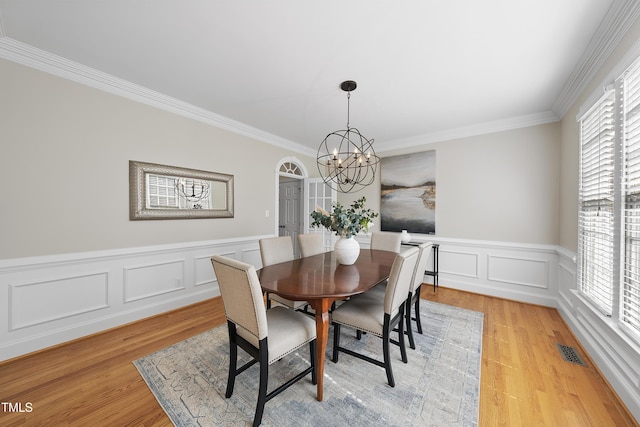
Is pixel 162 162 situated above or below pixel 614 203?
above

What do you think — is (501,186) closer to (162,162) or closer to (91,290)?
(162,162)

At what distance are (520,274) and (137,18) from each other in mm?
4931

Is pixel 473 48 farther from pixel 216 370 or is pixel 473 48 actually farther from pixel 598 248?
pixel 216 370

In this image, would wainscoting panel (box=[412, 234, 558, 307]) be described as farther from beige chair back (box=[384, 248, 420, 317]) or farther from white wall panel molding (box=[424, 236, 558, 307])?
beige chair back (box=[384, 248, 420, 317])

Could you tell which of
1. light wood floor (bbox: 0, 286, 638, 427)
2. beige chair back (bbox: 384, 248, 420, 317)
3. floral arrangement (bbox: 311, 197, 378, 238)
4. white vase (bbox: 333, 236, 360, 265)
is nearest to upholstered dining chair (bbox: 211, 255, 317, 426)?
beige chair back (bbox: 384, 248, 420, 317)

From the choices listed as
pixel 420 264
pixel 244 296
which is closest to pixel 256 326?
pixel 244 296

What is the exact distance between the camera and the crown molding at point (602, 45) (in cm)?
150

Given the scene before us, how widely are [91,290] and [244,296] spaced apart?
2.11m

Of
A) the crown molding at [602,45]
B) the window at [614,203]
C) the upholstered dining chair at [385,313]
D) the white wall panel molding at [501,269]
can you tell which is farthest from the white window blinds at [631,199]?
the white wall panel molding at [501,269]

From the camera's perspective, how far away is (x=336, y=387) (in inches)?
68.1

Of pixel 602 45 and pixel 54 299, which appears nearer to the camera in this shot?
pixel 602 45

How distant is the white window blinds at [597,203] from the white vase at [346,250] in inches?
76.0

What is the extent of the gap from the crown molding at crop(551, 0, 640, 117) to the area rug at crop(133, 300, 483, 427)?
261 centimetres

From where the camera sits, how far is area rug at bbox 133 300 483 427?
1480mm
